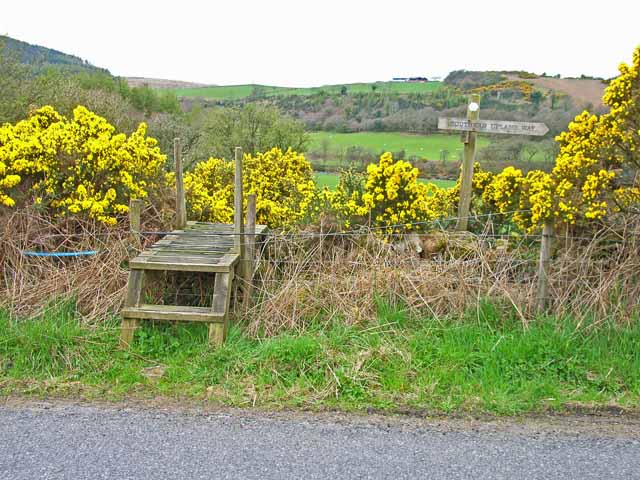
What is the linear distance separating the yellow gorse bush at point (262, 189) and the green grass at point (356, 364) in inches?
90.3

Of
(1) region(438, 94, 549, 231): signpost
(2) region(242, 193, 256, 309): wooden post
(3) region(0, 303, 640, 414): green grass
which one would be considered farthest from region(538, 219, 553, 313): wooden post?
(2) region(242, 193, 256, 309): wooden post

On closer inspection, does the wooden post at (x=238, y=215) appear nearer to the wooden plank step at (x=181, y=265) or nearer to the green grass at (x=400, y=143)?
the wooden plank step at (x=181, y=265)

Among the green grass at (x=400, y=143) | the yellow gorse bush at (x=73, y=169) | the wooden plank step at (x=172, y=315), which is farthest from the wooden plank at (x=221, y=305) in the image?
the green grass at (x=400, y=143)

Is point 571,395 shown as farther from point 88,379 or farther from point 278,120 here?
point 278,120

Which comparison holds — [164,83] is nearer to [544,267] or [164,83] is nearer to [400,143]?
[400,143]

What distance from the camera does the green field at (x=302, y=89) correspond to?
3166 cm

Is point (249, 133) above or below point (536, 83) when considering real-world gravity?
below

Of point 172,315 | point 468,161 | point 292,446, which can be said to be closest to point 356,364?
point 292,446

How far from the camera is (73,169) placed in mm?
6223

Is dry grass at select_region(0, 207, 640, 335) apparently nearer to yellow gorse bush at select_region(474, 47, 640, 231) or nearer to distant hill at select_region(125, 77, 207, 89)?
yellow gorse bush at select_region(474, 47, 640, 231)

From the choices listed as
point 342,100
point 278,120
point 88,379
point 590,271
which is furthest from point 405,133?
point 88,379

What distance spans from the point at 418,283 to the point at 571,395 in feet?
5.41

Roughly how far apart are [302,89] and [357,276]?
1429 inches

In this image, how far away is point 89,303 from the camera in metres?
5.39
